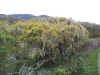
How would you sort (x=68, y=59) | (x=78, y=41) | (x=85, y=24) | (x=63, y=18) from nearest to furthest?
(x=68, y=59) → (x=78, y=41) → (x=63, y=18) → (x=85, y=24)

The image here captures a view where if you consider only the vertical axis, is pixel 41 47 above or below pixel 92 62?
above

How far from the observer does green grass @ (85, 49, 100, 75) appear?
177 inches

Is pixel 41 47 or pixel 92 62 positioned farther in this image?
pixel 92 62

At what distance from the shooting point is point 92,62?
509 centimetres

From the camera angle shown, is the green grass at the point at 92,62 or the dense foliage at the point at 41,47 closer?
the dense foliage at the point at 41,47

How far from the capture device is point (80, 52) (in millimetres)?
6039

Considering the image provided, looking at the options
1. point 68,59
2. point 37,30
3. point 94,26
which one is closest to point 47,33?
point 37,30

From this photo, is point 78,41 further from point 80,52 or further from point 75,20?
point 75,20

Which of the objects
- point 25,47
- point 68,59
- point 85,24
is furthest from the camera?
point 85,24

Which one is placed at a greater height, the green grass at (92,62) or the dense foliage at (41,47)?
the dense foliage at (41,47)

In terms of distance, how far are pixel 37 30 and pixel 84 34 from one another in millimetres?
2647

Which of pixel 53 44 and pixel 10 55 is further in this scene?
pixel 53 44

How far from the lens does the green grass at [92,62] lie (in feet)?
14.7

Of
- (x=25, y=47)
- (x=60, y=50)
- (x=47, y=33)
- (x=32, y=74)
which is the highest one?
(x=47, y=33)
